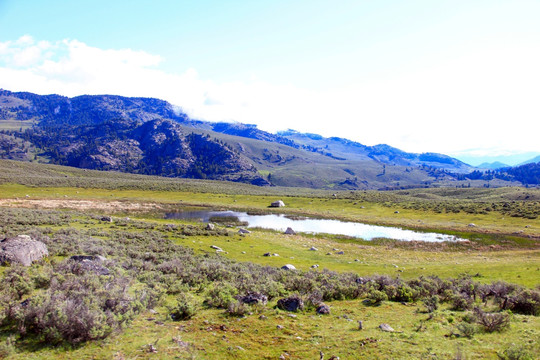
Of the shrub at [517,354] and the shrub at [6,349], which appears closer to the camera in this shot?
the shrub at [6,349]

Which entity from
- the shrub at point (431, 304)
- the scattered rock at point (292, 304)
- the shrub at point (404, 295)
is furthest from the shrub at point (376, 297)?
the scattered rock at point (292, 304)

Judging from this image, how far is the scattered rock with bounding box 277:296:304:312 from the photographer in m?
→ 13.8

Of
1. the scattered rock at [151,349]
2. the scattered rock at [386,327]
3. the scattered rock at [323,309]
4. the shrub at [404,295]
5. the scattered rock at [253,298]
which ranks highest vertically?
the scattered rock at [151,349]

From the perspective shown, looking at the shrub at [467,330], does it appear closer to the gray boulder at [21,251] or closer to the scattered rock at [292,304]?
the scattered rock at [292,304]

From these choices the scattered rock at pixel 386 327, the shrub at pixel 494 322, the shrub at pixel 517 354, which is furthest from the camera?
the scattered rock at pixel 386 327

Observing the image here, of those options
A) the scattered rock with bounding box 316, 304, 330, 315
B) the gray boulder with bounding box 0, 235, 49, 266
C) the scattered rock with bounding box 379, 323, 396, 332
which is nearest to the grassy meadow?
the scattered rock with bounding box 316, 304, 330, 315

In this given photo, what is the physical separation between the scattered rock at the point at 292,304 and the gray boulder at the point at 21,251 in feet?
50.2

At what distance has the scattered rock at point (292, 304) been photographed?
13836 mm

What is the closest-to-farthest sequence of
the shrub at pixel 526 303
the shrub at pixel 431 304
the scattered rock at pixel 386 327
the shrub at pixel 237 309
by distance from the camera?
the scattered rock at pixel 386 327
the shrub at pixel 237 309
the shrub at pixel 431 304
the shrub at pixel 526 303

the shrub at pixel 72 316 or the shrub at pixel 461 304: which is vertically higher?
the shrub at pixel 72 316

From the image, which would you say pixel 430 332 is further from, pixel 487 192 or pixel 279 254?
pixel 487 192

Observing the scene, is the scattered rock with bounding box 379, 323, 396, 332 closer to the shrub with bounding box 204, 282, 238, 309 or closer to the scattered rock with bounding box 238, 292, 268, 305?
the scattered rock with bounding box 238, 292, 268, 305

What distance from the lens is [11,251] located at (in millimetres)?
16406

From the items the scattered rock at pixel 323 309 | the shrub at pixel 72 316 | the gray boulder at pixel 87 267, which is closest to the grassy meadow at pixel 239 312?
the shrub at pixel 72 316
